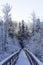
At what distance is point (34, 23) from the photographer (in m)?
101

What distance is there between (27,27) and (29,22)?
2.72 m

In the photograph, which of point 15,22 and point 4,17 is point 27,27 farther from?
point 4,17

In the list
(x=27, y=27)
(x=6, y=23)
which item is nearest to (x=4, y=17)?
(x=6, y=23)

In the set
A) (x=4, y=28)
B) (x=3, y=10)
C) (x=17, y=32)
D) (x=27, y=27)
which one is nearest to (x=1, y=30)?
(x=4, y=28)

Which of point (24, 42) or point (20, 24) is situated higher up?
point (20, 24)

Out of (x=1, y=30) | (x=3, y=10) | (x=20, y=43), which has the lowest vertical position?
(x=20, y=43)

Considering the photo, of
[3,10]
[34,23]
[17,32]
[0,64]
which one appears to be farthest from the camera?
[34,23]

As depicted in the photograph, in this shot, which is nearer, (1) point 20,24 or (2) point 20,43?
(2) point 20,43

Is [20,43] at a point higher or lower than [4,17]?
lower

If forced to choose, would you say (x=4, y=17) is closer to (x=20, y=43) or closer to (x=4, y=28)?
(x=4, y=28)

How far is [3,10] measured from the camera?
72812 mm

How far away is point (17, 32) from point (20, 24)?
1241 centimetres

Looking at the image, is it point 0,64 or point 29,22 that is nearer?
point 0,64

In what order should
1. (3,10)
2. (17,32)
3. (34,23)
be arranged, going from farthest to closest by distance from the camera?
(34,23) < (17,32) < (3,10)
